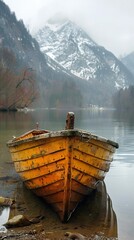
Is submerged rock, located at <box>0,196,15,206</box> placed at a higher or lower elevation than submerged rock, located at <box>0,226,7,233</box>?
higher

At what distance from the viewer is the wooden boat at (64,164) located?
897 cm

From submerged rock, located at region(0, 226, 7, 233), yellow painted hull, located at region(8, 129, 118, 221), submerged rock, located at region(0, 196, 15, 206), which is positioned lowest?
submerged rock, located at region(0, 226, 7, 233)

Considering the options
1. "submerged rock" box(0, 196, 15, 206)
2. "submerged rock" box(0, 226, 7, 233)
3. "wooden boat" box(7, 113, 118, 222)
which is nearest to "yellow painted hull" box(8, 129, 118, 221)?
"wooden boat" box(7, 113, 118, 222)

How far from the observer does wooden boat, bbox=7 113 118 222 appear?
29.4 feet

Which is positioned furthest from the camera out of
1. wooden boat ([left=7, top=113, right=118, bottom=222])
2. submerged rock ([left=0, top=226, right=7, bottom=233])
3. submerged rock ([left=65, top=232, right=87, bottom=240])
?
wooden boat ([left=7, top=113, right=118, bottom=222])

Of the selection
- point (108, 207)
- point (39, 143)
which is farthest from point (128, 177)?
point (39, 143)

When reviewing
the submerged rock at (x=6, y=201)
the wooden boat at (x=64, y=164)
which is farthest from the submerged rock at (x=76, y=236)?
the submerged rock at (x=6, y=201)

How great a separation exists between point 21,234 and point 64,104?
6769 inches

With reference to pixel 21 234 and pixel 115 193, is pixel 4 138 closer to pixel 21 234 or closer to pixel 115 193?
pixel 115 193

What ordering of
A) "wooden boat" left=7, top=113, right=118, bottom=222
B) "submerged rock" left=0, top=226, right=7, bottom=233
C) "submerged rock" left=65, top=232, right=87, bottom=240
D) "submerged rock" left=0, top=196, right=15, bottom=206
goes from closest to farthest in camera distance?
"submerged rock" left=65, top=232, right=87, bottom=240 < "submerged rock" left=0, top=226, right=7, bottom=233 < "wooden boat" left=7, top=113, right=118, bottom=222 < "submerged rock" left=0, top=196, right=15, bottom=206

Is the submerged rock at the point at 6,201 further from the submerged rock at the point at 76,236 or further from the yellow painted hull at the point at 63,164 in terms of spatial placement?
the submerged rock at the point at 76,236

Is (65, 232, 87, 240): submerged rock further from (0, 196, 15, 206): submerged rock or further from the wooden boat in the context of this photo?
(0, 196, 15, 206): submerged rock

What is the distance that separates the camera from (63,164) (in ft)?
29.5

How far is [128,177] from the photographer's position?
1378 cm
